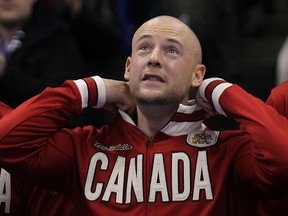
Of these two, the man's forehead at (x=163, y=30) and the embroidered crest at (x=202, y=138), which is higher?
the man's forehead at (x=163, y=30)

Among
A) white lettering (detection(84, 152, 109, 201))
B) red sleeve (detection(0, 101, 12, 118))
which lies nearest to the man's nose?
white lettering (detection(84, 152, 109, 201))

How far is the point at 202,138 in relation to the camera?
3.70 metres

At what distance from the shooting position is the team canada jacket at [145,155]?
3.56m

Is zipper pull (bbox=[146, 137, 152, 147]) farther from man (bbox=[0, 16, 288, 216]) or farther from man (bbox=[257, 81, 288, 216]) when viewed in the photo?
man (bbox=[257, 81, 288, 216])

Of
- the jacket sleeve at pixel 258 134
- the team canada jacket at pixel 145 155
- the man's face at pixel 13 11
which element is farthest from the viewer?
the man's face at pixel 13 11

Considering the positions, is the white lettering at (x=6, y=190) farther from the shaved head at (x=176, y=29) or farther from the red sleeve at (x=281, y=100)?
the red sleeve at (x=281, y=100)

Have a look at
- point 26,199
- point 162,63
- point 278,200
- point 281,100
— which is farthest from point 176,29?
point 26,199

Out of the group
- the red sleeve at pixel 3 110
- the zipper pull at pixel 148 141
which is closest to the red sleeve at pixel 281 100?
the zipper pull at pixel 148 141

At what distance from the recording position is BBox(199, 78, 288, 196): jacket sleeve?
11.3 ft

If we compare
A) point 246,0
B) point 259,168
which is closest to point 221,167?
point 259,168

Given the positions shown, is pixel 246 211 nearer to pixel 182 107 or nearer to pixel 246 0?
pixel 182 107

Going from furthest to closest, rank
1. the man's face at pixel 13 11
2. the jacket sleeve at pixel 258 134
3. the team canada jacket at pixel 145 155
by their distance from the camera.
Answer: the man's face at pixel 13 11, the team canada jacket at pixel 145 155, the jacket sleeve at pixel 258 134

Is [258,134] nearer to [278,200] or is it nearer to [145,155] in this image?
[278,200]

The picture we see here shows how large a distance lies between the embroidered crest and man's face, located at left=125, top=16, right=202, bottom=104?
140 mm
